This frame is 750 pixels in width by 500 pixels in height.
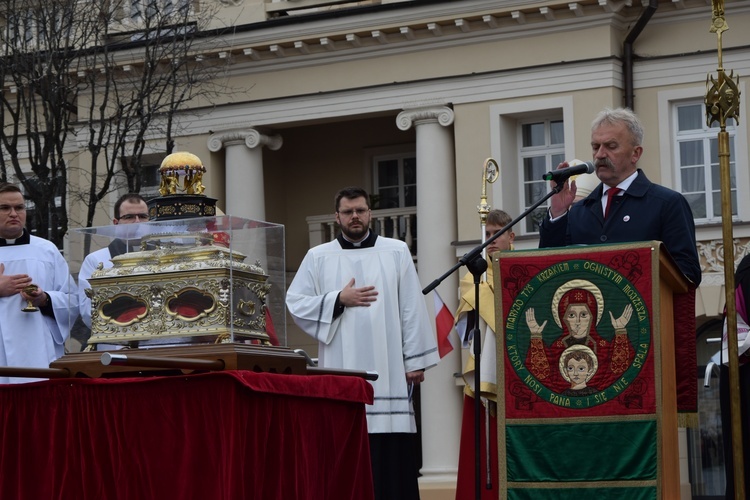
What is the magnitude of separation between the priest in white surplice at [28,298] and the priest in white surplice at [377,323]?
7.54 ft

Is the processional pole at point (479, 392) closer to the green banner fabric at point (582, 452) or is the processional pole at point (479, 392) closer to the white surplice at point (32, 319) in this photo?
the green banner fabric at point (582, 452)

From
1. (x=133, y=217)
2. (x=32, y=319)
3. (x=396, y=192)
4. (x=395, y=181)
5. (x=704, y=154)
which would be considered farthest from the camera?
(x=395, y=181)

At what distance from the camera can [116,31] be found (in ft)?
87.9

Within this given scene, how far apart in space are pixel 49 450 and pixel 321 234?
23.6 metres

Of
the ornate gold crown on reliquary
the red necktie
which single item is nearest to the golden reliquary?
the ornate gold crown on reliquary

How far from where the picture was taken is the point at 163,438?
6.97 meters

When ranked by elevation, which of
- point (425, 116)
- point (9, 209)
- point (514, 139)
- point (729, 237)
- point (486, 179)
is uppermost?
point (425, 116)

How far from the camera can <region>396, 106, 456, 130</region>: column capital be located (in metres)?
26.5

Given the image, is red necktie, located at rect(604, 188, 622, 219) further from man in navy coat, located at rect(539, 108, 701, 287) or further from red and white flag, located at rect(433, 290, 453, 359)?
red and white flag, located at rect(433, 290, 453, 359)

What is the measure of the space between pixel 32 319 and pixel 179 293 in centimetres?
232

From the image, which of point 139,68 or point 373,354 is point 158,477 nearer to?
point 373,354

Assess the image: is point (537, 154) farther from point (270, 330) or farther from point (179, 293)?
point (179, 293)

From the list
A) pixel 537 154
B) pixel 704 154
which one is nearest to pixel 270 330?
pixel 704 154

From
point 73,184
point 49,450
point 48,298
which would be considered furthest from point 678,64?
point 49,450
